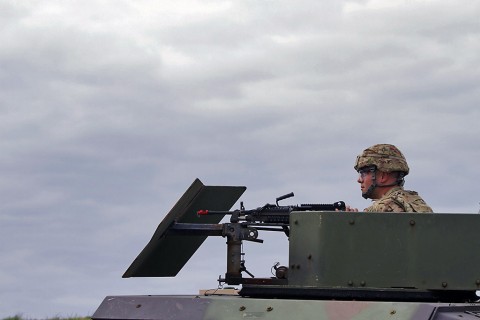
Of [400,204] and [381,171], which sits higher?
[381,171]

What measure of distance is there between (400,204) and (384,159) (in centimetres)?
67

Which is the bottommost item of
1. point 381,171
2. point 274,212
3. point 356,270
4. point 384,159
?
point 356,270

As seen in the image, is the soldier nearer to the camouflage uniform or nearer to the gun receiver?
the camouflage uniform

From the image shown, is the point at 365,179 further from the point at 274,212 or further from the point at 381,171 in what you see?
the point at 274,212

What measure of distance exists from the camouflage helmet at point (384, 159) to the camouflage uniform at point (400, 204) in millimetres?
429

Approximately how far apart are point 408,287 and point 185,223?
107 inches

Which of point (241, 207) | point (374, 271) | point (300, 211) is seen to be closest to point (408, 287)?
point (374, 271)

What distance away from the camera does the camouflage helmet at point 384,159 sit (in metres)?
12.9

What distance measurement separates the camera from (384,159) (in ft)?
42.5

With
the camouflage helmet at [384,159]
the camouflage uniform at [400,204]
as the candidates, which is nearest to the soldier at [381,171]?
the camouflage helmet at [384,159]

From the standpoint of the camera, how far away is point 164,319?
11336mm

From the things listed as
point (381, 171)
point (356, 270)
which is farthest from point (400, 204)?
point (356, 270)

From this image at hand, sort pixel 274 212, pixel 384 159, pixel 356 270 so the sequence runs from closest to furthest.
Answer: pixel 356 270, pixel 274 212, pixel 384 159

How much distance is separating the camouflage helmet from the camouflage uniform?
1.41 feet
